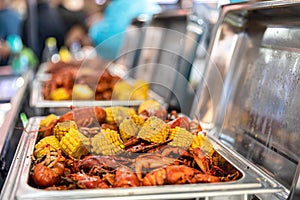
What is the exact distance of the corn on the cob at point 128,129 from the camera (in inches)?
53.6

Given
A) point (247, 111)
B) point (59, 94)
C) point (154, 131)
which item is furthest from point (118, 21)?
point (154, 131)

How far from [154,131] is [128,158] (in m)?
0.16

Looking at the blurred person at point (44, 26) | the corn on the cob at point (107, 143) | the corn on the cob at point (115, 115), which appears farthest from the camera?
the blurred person at point (44, 26)

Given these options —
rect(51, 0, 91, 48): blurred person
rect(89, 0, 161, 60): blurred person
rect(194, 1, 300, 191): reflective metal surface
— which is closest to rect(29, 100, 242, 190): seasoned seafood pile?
rect(194, 1, 300, 191): reflective metal surface

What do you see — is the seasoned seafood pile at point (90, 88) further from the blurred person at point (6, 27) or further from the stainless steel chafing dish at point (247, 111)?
the blurred person at point (6, 27)

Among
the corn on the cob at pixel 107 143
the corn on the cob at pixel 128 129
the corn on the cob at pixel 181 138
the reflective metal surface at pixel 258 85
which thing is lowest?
the corn on the cob at pixel 107 143

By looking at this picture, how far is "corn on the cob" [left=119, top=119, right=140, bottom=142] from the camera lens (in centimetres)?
136

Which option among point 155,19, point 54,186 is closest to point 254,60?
point 54,186

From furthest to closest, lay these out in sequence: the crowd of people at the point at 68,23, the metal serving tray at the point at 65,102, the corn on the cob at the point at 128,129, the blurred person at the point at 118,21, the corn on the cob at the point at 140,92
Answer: the crowd of people at the point at 68,23
the blurred person at the point at 118,21
the corn on the cob at the point at 140,92
the metal serving tray at the point at 65,102
the corn on the cob at the point at 128,129

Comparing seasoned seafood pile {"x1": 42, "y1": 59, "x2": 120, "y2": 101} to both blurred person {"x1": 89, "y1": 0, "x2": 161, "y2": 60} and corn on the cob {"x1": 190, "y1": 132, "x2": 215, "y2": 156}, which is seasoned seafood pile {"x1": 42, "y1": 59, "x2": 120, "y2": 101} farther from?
corn on the cob {"x1": 190, "y1": 132, "x2": 215, "y2": 156}

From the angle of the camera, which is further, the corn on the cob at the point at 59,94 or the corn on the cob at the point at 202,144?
the corn on the cob at the point at 59,94

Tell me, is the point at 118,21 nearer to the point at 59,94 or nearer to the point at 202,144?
the point at 59,94

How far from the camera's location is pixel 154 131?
1312 millimetres

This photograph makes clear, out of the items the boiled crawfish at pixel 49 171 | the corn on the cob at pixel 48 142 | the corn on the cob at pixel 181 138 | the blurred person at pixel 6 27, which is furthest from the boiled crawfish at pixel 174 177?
the blurred person at pixel 6 27
